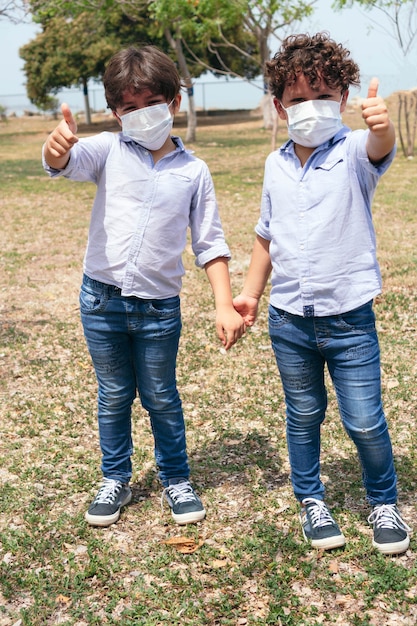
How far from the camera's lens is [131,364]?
3082 millimetres

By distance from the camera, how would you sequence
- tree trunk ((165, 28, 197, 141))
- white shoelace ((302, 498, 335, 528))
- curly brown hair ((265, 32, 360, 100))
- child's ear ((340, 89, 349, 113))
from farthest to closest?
1. tree trunk ((165, 28, 197, 141))
2. white shoelace ((302, 498, 335, 528))
3. child's ear ((340, 89, 349, 113))
4. curly brown hair ((265, 32, 360, 100))

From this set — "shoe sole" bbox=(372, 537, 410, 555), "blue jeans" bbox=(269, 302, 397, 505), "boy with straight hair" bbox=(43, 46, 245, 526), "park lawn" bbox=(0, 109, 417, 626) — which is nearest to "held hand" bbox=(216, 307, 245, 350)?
"boy with straight hair" bbox=(43, 46, 245, 526)

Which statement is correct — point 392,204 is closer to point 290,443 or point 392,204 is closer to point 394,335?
point 394,335

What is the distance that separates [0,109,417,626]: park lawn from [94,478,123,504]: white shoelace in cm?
11

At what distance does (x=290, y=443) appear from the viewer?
296cm

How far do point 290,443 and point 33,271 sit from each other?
5.37 m

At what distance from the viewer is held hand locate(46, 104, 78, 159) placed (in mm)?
2611

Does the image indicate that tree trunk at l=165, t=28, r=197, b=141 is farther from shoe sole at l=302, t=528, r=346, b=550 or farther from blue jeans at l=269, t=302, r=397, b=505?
shoe sole at l=302, t=528, r=346, b=550

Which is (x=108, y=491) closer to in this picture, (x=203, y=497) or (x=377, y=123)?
(x=203, y=497)

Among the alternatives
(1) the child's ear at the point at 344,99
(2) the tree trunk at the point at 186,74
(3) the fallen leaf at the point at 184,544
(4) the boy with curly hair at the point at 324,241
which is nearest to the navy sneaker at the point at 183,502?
(3) the fallen leaf at the point at 184,544

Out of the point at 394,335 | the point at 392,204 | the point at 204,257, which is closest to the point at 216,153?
the point at 392,204

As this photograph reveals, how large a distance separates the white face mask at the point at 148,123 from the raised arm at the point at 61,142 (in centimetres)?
22

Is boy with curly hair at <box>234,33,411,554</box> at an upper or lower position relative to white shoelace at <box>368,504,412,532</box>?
upper

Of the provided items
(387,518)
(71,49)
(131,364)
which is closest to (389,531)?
(387,518)
